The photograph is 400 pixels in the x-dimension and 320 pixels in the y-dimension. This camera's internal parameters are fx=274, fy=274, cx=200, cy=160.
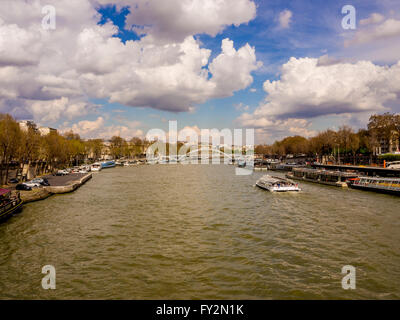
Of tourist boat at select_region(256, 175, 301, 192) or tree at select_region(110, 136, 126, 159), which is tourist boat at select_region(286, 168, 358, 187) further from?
tree at select_region(110, 136, 126, 159)

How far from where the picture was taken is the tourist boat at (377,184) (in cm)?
3455

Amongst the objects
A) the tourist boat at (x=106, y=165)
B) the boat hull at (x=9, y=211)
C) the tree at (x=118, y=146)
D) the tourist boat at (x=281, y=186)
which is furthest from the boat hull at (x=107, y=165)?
the boat hull at (x=9, y=211)

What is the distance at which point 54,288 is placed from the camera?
446 inches

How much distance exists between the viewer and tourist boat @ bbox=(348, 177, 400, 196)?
34.6 metres


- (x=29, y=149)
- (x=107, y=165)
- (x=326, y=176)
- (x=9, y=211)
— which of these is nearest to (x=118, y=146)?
(x=107, y=165)

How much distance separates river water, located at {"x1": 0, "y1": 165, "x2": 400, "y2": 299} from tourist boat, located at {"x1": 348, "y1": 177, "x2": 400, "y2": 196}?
767cm

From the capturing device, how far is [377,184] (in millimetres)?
37375

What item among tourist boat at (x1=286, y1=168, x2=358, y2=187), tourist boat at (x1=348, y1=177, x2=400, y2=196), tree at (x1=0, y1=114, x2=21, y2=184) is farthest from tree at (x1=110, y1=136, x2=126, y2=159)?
tourist boat at (x1=348, y1=177, x2=400, y2=196)

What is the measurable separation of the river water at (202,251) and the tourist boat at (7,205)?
2.78 ft

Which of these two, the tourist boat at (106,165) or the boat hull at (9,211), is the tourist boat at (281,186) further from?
the tourist boat at (106,165)

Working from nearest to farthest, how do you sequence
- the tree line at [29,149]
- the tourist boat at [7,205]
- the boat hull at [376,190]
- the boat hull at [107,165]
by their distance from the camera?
the tourist boat at [7,205] → the boat hull at [376,190] → the tree line at [29,149] → the boat hull at [107,165]

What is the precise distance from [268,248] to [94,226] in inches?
517

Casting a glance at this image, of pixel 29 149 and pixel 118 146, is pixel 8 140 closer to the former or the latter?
pixel 29 149
